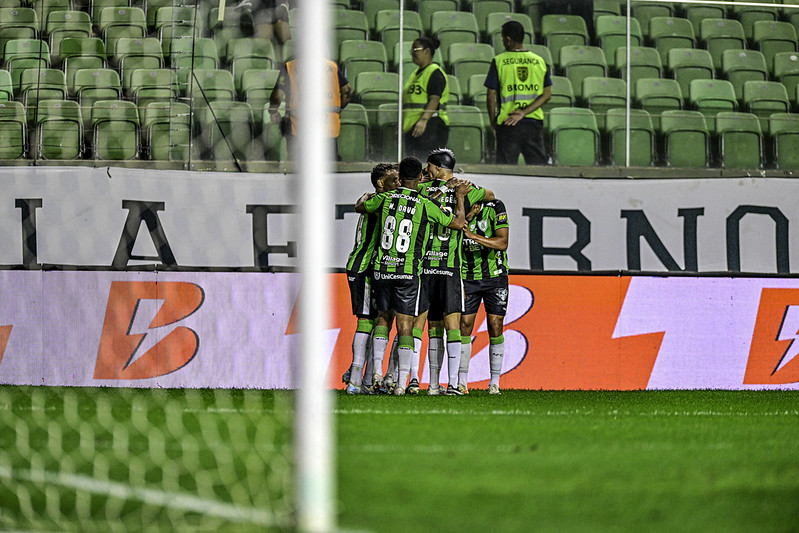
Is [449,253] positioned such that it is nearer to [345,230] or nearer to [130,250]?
[345,230]

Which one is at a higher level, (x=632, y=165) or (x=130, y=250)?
(x=632, y=165)

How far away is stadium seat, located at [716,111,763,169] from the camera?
10.8m

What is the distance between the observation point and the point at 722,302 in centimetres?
1059

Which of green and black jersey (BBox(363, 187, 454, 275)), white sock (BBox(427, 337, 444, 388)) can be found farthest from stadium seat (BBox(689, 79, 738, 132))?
white sock (BBox(427, 337, 444, 388))

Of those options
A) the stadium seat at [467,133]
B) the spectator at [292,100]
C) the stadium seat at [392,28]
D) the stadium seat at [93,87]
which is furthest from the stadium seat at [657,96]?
the stadium seat at [93,87]

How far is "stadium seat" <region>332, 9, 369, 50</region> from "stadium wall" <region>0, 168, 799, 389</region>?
4.76 ft

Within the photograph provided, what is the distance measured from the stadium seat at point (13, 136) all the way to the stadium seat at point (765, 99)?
671cm

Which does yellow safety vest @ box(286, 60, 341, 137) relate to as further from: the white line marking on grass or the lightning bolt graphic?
the white line marking on grass

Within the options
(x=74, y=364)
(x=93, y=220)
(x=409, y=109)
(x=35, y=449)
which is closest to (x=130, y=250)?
(x=93, y=220)

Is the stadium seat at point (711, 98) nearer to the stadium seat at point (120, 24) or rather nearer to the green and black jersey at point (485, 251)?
the green and black jersey at point (485, 251)

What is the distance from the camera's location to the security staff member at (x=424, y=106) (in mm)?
10359

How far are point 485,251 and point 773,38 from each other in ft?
13.6

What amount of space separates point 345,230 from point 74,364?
8.72 ft

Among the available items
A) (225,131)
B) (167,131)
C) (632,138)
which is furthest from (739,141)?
(167,131)
